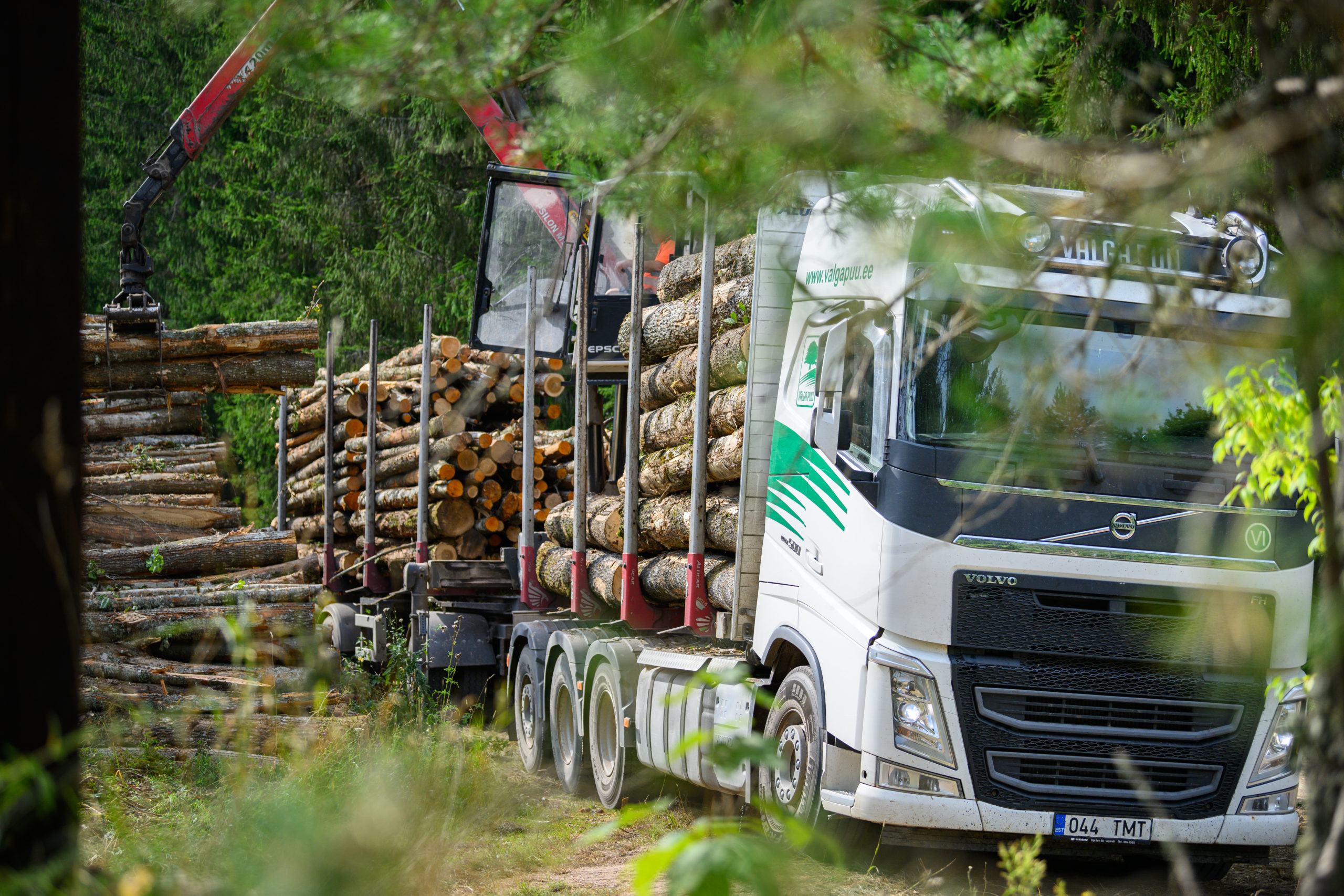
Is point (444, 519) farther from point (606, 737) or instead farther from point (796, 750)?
point (796, 750)

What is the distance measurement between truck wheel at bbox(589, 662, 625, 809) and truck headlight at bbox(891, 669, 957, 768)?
9.53 ft

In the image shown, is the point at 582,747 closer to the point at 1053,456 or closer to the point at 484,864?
the point at 484,864

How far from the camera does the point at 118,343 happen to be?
12.1m

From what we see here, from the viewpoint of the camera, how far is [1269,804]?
5934 millimetres

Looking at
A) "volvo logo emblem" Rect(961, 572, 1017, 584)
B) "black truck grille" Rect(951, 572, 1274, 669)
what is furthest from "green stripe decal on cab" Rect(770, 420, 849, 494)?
"black truck grille" Rect(951, 572, 1274, 669)

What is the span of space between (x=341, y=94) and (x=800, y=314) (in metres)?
4.26

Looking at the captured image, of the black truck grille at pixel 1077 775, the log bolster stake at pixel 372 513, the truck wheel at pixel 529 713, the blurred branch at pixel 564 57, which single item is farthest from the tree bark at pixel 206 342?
the blurred branch at pixel 564 57

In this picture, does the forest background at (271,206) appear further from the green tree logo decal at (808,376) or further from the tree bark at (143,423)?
the green tree logo decal at (808,376)

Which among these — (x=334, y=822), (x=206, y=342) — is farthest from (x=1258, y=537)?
(x=206, y=342)

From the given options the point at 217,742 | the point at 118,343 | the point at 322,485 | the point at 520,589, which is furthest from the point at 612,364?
the point at 322,485

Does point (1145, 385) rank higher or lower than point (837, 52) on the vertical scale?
lower

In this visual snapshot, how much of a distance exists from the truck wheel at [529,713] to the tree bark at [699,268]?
10.6ft

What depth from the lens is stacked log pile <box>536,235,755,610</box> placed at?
7.46m

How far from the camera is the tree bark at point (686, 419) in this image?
744cm
